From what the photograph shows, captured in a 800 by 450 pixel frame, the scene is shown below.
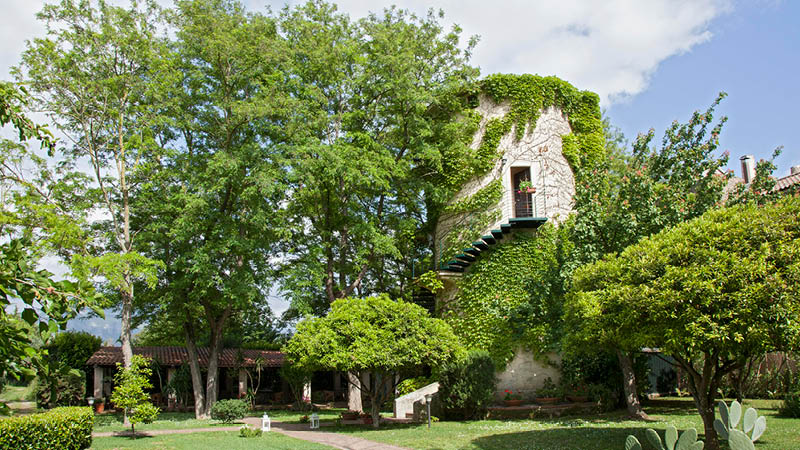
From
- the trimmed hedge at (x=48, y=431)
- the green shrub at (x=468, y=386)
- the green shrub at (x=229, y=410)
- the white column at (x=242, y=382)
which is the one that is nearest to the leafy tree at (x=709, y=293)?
the green shrub at (x=468, y=386)

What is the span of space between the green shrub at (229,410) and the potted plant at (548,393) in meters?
10.8

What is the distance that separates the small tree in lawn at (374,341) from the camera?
15.5m

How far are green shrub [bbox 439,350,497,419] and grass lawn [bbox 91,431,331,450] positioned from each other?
532 cm

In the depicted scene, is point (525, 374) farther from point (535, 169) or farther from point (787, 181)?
point (787, 181)

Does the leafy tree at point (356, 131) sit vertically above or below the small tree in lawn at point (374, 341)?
above

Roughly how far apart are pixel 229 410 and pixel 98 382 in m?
11.7

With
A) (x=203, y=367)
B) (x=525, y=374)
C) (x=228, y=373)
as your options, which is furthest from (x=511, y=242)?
(x=203, y=367)

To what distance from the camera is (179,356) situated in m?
28.9

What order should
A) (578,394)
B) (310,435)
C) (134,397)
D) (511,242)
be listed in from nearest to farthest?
1. (310,435)
2. (134,397)
3. (578,394)
4. (511,242)

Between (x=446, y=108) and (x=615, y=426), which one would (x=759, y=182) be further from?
(x=446, y=108)

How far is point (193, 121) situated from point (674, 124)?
1843cm

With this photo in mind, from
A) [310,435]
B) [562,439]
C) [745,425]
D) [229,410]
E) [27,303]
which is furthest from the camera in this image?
[229,410]

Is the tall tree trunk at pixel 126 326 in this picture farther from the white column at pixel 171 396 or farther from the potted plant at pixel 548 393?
the potted plant at pixel 548 393

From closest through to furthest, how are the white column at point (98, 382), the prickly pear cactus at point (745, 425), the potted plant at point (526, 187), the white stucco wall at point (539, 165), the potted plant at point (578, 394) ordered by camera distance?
the prickly pear cactus at point (745, 425)
the potted plant at point (578, 394)
the potted plant at point (526, 187)
the white stucco wall at point (539, 165)
the white column at point (98, 382)
